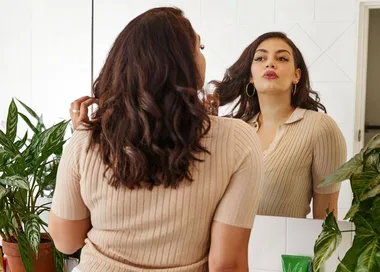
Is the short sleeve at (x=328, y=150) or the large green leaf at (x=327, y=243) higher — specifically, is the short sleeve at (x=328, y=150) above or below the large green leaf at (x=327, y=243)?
above

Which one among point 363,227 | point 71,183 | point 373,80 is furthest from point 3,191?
point 373,80

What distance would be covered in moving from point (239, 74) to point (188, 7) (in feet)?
0.87

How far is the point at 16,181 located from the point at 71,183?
430mm

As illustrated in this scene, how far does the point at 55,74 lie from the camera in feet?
5.88

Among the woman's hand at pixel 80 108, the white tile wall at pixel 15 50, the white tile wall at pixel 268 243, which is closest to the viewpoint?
the woman's hand at pixel 80 108

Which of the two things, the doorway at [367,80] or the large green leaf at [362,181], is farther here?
the doorway at [367,80]

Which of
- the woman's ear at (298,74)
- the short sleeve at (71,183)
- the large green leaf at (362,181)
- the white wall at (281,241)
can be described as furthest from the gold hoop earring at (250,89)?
the short sleeve at (71,183)

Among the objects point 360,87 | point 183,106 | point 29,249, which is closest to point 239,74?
point 360,87

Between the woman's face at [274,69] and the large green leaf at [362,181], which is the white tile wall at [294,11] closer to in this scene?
the woman's face at [274,69]

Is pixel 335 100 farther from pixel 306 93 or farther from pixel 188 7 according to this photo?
pixel 188 7

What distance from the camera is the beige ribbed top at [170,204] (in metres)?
1.03

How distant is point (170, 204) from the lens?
1.02m

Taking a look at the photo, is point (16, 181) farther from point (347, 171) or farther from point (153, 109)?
point (347, 171)

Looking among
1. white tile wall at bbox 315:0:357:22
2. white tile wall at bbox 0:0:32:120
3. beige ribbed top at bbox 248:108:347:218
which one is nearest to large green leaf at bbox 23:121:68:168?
white tile wall at bbox 0:0:32:120
